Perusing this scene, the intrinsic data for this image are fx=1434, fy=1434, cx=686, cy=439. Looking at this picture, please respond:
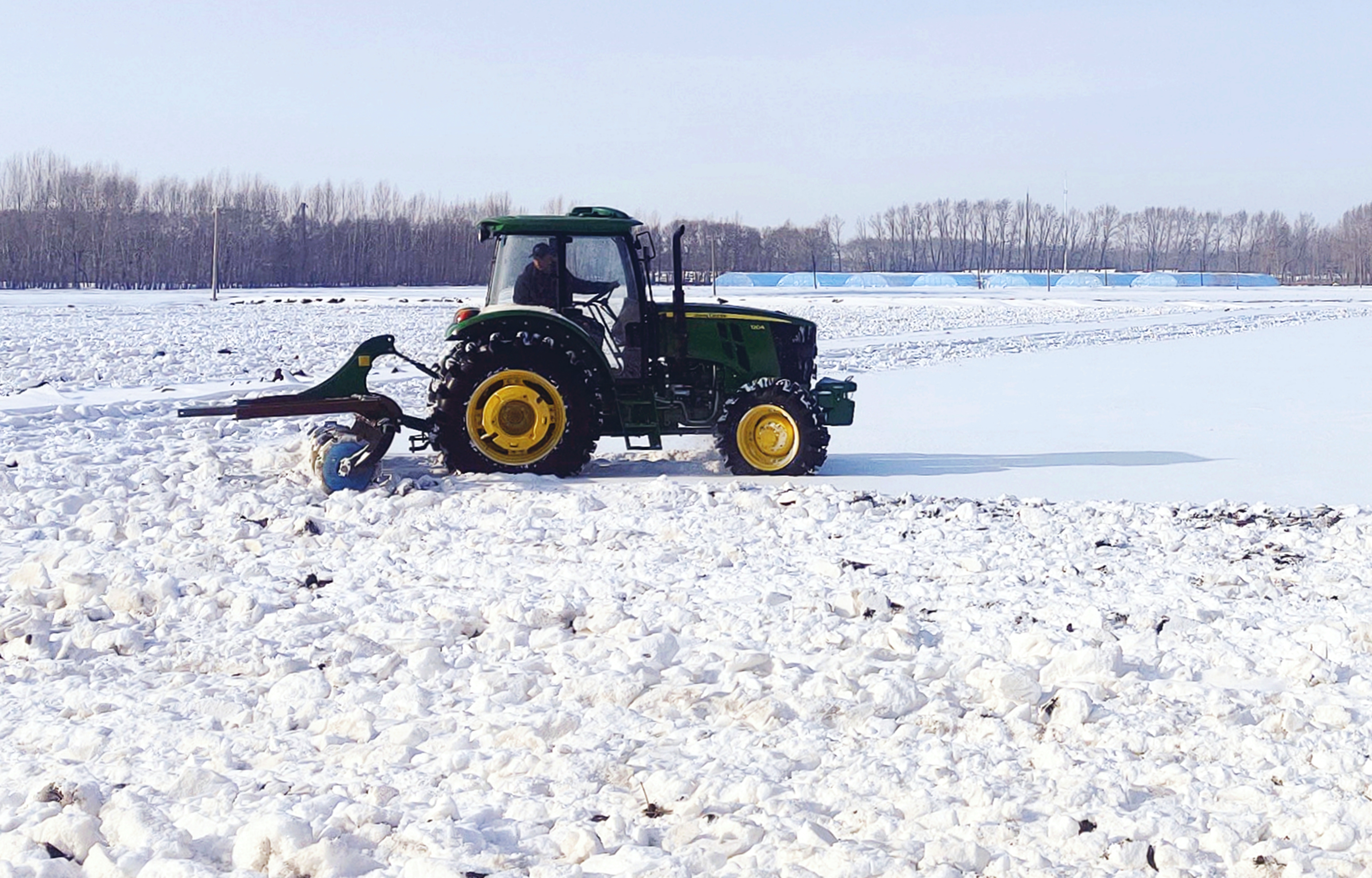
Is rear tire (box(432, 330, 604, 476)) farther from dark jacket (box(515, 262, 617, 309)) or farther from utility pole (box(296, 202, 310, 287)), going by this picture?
utility pole (box(296, 202, 310, 287))

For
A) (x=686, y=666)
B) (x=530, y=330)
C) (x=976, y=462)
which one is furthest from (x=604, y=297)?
(x=686, y=666)

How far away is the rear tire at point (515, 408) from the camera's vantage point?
9711 millimetres

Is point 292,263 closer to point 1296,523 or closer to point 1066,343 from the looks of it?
point 1066,343

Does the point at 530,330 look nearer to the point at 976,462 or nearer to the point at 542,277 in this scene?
the point at 542,277

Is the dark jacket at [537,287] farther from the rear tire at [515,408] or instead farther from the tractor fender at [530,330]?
the rear tire at [515,408]

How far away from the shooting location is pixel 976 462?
11.2 m

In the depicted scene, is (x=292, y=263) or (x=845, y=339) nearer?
(x=845, y=339)

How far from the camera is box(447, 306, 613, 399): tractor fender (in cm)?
966

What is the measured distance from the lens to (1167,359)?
23.8 metres

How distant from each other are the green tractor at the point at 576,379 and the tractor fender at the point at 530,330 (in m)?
0.01

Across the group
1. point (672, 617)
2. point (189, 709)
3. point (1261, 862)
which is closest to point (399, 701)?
point (189, 709)

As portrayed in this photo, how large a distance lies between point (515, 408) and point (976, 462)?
3709mm

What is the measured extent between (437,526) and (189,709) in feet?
10.7

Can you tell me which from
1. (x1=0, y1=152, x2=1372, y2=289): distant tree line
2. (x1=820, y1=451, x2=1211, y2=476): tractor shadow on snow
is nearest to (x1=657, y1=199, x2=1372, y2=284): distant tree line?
(x1=0, y1=152, x2=1372, y2=289): distant tree line
